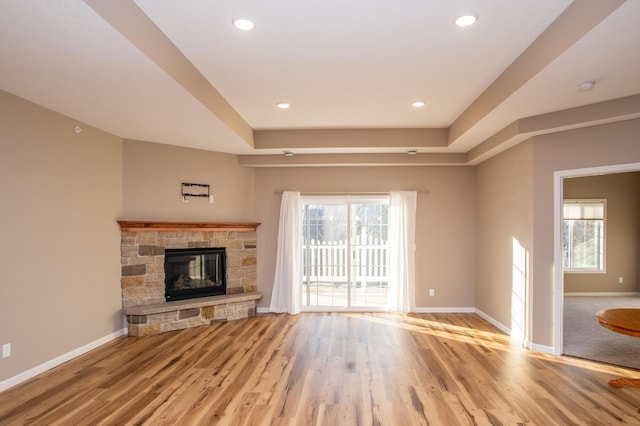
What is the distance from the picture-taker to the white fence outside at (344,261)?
589 cm

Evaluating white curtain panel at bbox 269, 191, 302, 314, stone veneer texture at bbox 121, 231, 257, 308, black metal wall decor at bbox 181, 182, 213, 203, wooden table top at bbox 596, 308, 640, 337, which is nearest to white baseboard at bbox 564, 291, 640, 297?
wooden table top at bbox 596, 308, 640, 337

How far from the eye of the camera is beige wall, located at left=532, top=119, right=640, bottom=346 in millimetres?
3592

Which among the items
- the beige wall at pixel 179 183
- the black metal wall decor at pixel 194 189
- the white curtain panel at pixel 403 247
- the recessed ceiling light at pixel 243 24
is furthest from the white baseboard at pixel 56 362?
the white curtain panel at pixel 403 247

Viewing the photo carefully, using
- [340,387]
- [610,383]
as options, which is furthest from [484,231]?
[340,387]

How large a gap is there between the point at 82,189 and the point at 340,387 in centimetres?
351

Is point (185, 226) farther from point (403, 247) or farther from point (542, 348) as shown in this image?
point (542, 348)

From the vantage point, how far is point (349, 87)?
11.4ft

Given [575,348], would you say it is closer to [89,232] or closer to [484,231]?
[484,231]

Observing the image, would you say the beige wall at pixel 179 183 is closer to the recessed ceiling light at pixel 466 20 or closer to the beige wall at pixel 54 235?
the beige wall at pixel 54 235

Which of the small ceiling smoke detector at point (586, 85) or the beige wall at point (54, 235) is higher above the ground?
the small ceiling smoke detector at point (586, 85)

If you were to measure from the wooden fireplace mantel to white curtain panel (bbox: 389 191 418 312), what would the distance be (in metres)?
2.26

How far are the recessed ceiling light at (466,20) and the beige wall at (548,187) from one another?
2184mm

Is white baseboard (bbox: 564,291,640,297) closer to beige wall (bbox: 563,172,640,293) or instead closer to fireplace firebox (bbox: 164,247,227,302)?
beige wall (bbox: 563,172,640,293)

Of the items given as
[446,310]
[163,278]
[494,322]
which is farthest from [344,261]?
[163,278]
